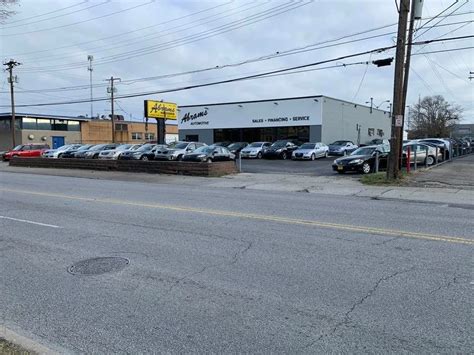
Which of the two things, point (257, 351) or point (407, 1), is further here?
point (407, 1)

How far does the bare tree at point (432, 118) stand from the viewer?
87562 mm

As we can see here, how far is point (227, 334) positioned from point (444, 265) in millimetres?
3379

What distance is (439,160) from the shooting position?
28.6m

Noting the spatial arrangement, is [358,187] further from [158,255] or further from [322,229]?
[158,255]

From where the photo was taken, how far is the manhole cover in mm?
5496

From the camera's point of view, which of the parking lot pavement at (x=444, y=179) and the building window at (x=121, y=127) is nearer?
the parking lot pavement at (x=444, y=179)

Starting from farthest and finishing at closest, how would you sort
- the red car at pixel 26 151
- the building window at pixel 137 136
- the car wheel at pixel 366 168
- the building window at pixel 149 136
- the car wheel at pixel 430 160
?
the building window at pixel 149 136 → the building window at pixel 137 136 → the red car at pixel 26 151 → the car wheel at pixel 430 160 → the car wheel at pixel 366 168

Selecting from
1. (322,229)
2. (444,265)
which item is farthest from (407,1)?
(444,265)

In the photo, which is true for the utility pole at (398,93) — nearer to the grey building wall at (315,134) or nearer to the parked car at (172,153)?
the parked car at (172,153)

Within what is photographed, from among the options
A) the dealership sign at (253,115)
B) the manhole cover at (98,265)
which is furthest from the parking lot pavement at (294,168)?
the manhole cover at (98,265)

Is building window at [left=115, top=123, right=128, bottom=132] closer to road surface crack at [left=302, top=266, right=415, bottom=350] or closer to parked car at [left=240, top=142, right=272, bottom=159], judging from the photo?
parked car at [left=240, top=142, right=272, bottom=159]

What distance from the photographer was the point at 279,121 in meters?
42.7

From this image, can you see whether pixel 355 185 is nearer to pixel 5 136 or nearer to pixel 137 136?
pixel 5 136

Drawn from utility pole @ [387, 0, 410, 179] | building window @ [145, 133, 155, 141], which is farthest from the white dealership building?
building window @ [145, 133, 155, 141]
